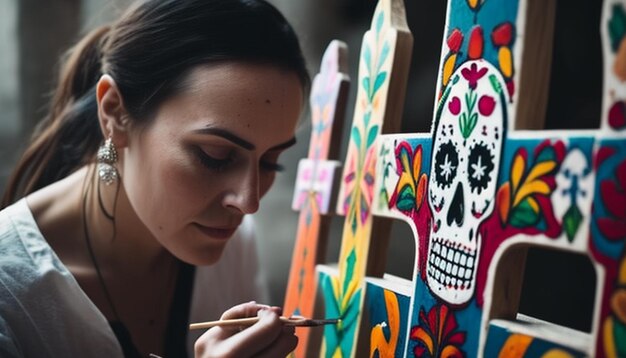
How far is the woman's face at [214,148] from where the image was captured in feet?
2.71

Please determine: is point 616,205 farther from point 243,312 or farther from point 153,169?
point 153,169

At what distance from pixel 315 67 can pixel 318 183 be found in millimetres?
379

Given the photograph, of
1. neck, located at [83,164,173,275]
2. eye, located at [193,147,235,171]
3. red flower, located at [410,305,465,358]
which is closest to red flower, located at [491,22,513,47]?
red flower, located at [410,305,465,358]

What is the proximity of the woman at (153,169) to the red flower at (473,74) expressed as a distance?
29 centimetres

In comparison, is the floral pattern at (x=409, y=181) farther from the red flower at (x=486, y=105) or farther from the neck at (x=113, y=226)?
the neck at (x=113, y=226)

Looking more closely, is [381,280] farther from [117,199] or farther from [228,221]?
[117,199]

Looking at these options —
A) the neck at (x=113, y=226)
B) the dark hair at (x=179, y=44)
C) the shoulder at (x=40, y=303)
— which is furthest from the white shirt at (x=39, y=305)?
the dark hair at (x=179, y=44)

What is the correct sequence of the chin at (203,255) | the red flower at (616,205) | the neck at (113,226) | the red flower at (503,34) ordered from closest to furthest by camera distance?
the red flower at (616,205), the red flower at (503,34), the chin at (203,255), the neck at (113,226)

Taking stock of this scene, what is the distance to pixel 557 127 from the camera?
0.76 metres

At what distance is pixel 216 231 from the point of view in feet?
2.95

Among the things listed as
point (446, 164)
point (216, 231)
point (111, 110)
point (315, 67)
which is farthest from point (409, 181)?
point (315, 67)

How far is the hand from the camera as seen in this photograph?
2.28 ft

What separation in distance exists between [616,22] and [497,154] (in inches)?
6.2

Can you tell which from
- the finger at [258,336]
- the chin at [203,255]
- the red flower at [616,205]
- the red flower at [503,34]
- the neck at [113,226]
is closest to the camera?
the red flower at [616,205]
